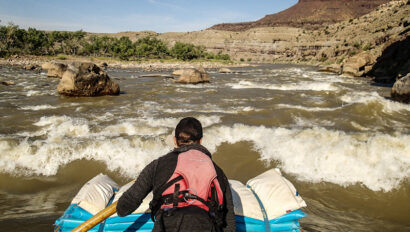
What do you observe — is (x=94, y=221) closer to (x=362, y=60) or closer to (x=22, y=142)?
(x=22, y=142)

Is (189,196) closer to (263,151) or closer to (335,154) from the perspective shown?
(263,151)

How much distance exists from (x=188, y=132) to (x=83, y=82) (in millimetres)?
11771

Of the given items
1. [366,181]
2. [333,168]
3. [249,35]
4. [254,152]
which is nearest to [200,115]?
[254,152]

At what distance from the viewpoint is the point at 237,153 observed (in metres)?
6.09

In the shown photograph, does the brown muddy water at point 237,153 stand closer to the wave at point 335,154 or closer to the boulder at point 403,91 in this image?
the wave at point 335,154

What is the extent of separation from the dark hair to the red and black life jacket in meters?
0.25

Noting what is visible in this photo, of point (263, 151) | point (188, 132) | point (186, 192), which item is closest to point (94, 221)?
point (186, 192)

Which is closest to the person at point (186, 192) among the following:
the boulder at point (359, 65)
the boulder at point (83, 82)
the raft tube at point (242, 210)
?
the raft tube at point (242, 210)

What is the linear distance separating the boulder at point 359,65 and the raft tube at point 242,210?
90.2ft

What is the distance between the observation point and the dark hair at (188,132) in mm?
2277

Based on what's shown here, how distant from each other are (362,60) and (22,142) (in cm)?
3065

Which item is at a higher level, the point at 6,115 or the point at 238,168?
the point at 6,115

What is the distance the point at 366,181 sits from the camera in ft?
16.0

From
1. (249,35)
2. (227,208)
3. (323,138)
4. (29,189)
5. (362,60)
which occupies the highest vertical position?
(249,35)
